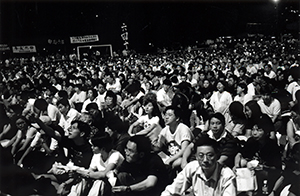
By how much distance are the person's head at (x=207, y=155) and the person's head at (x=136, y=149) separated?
0.82 metres

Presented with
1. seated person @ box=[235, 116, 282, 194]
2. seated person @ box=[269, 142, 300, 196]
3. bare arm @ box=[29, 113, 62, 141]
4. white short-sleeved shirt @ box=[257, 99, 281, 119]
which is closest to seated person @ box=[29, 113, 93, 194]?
bare arm @ box=[29, 113, 62, 141]

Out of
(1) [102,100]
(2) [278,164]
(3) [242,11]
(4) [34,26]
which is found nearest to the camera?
(2) [278,164]

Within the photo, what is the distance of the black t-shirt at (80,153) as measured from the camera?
5.23m

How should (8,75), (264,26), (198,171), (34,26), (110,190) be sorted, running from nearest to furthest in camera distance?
(198,171), (110,190), (8,75), (34,26), (264,26)


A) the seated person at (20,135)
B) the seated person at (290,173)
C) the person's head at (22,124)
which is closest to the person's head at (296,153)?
the seated person at (290,173)

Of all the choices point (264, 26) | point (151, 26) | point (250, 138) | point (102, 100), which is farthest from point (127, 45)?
point (250, 138)

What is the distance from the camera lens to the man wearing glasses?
3596 mm

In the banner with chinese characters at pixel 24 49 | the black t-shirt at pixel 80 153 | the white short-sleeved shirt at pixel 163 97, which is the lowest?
the black t-shirt at pixel 80 153

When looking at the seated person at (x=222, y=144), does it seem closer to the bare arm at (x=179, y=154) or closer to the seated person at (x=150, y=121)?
the bare arm at (x=179, y=154)

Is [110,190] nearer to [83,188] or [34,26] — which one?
[83,188]

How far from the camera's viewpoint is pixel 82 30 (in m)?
46.2

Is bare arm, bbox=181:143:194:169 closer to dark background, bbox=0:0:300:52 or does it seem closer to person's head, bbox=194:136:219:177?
person's head, bbox=194:136:219:177

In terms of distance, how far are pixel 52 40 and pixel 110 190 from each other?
138 feet

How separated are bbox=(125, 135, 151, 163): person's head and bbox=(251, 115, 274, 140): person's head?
5.23 feet
